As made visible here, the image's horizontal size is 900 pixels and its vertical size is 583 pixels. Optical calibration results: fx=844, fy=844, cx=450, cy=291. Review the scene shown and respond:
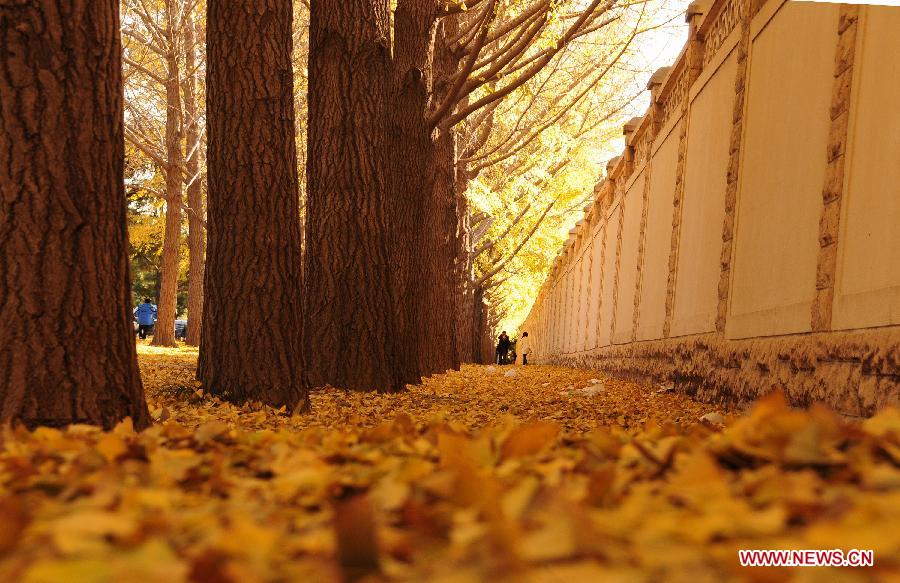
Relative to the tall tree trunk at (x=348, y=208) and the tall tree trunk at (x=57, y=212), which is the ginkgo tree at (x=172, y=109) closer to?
the tall tree trunk at (x=348, y=208)

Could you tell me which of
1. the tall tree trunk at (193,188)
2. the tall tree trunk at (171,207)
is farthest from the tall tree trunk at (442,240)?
the tall tree trunk at (171,207)

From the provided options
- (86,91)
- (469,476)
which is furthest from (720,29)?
(469,476)

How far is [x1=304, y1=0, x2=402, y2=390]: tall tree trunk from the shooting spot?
317 inches

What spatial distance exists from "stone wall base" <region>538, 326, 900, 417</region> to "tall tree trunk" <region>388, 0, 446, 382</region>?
313 centimetres

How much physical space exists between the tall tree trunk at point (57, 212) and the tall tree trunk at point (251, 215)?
2.19m

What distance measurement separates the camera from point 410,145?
9812 mm

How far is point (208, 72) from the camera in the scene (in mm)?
6379

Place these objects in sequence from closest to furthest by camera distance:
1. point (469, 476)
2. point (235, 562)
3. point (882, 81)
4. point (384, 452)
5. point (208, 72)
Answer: point (235, 562), point (469, 476), point (384, 452), point (882, 81), point (208, 72)

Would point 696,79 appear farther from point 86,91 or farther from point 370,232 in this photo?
point 86,91

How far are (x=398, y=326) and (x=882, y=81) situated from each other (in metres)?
5.10

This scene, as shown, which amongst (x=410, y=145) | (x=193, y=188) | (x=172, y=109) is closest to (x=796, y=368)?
(x=410, y=145)

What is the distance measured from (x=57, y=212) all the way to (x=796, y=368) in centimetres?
472

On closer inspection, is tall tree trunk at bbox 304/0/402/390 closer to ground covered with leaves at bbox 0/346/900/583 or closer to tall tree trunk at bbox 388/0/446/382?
tall tree trunk at bbox 388/0/446/382

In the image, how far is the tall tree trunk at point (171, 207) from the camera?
20062mm
